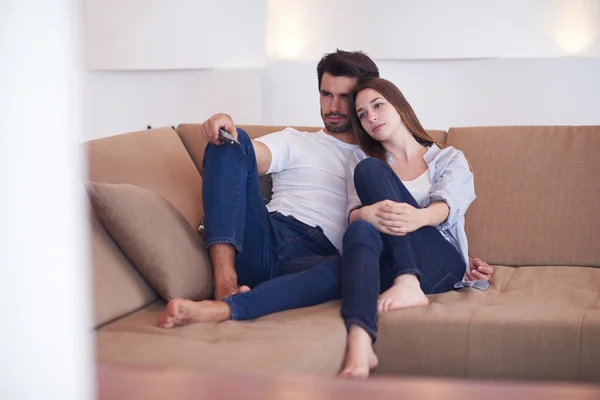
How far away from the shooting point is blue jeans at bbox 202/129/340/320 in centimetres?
210

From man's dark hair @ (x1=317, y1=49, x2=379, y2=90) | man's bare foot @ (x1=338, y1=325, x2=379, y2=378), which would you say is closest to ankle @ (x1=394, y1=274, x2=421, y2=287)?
man's bare foot @ (x1=338, y1=325, x2=379, y2=378)

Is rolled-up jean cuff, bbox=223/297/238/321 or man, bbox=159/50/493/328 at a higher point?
man, bbox=159/50/493/328

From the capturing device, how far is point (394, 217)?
7.08 ft

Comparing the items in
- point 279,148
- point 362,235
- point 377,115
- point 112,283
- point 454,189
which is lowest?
point 112,283

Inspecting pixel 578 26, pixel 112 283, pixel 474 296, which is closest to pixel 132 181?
pixel 112 283

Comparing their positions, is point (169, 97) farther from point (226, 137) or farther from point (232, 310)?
point (232, 310)

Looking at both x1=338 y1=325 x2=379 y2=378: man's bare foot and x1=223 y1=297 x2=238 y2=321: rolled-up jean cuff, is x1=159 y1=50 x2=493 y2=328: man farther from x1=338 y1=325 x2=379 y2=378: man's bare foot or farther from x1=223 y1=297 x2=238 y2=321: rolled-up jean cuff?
x1=338 y1=325 x2=379 y2=378: man's bare foot

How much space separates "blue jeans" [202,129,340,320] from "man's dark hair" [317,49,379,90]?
19.9 inches

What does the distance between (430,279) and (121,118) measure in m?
3.37

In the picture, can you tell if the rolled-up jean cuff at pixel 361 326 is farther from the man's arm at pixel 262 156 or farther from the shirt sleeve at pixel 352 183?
the man's arm at pixel 262 156

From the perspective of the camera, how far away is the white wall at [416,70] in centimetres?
470

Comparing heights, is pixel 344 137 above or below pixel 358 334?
above

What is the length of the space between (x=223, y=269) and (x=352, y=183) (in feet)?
1.66

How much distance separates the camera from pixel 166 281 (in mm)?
2088
